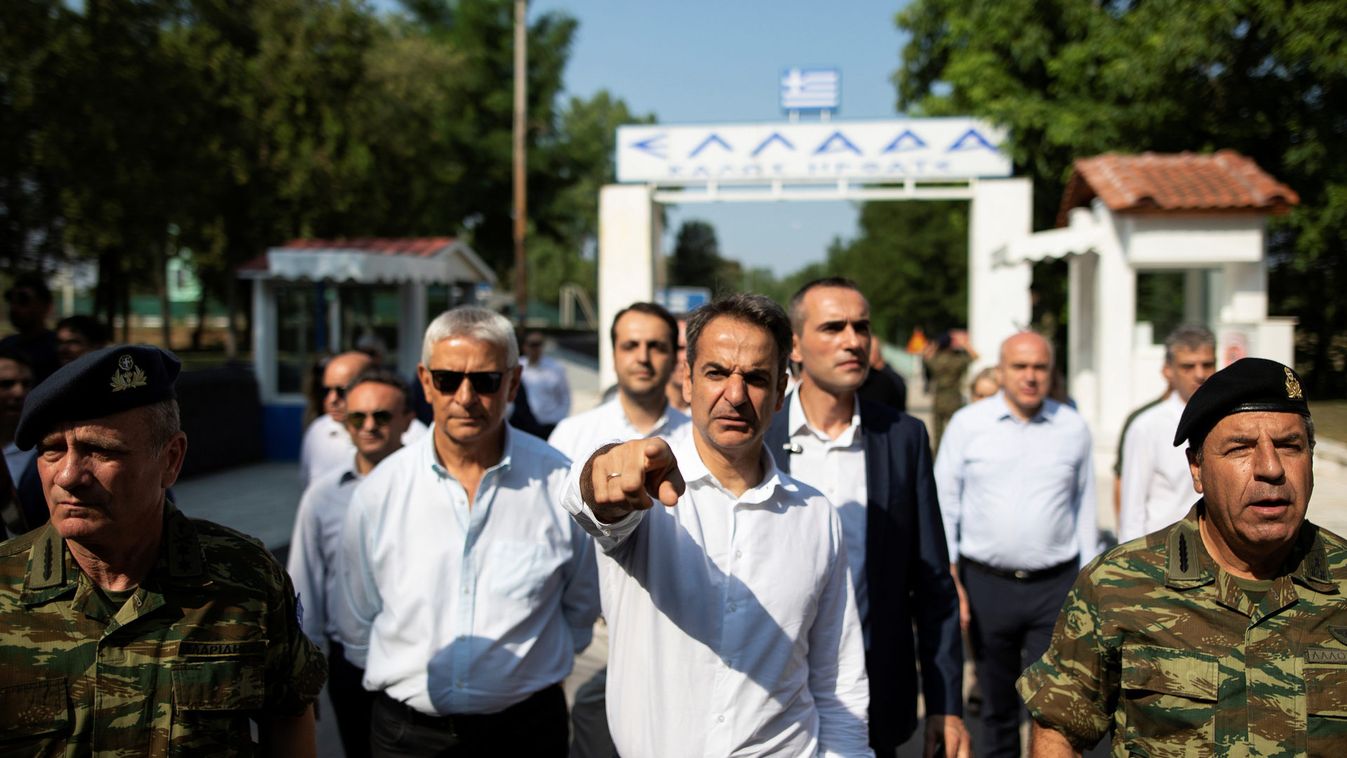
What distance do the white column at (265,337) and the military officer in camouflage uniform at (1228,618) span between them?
14.0 meters

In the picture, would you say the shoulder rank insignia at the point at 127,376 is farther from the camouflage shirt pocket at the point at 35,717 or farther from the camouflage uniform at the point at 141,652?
the camouflage shirt pocket at the point at 35,717

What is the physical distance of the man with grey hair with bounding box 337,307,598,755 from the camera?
3.00 m

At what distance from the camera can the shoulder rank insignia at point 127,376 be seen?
209 centimetres

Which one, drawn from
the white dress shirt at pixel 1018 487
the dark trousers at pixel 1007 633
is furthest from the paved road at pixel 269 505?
the white dress shirt at pixel 1018 487

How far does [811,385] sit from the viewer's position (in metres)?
3.43

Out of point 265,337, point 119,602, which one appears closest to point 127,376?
point 119,602

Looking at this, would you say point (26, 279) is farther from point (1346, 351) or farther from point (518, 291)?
point (518, 291)

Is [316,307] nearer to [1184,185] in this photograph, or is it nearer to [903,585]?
[1184,185]

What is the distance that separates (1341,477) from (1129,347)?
1070cm

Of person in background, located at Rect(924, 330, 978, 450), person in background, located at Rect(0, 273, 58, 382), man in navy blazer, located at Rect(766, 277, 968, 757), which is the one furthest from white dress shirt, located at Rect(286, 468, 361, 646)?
person in background, located at Rect(924, 330, 978, 450)

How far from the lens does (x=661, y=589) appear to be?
7.52 feet

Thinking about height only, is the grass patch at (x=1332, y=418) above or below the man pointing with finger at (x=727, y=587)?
below

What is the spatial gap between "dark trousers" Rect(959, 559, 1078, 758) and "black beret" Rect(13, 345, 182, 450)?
11.9 feet

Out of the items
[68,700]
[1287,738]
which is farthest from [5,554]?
[1287,738]
